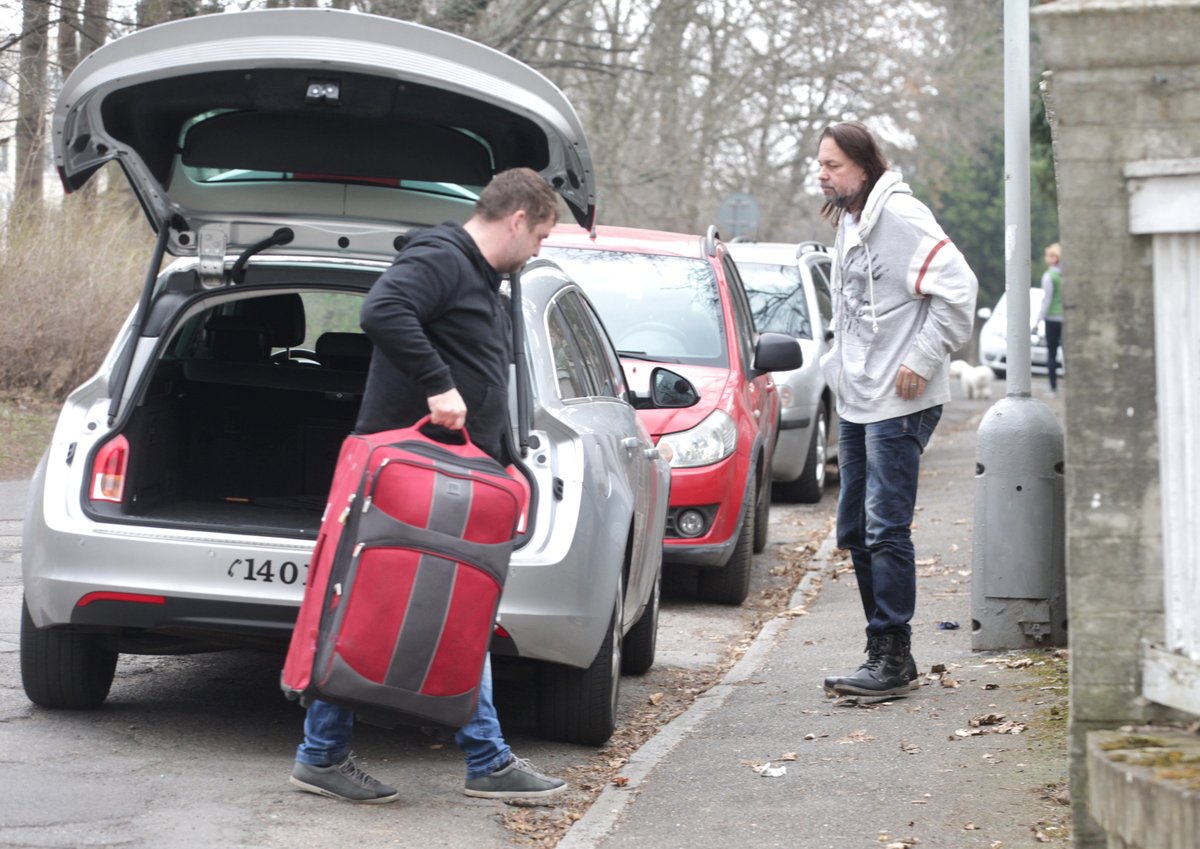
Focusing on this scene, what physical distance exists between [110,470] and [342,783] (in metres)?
1.37

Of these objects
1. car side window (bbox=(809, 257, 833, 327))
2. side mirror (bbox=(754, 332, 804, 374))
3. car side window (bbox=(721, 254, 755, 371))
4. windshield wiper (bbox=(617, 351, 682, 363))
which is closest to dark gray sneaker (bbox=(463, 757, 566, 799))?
side mirror (bbox=(754, 332, 804, 374))

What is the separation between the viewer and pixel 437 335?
4961mm

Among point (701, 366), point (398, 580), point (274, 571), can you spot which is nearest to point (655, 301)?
point (701, 366)

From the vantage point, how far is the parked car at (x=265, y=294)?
5426 mm

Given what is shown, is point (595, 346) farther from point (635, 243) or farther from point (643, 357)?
point (635, 243)

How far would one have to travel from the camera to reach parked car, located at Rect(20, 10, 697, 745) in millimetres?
5426

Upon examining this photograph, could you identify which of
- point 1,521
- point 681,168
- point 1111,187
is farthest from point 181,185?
point 681,168

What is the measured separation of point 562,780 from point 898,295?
225cm

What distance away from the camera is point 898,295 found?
6516 millimetres

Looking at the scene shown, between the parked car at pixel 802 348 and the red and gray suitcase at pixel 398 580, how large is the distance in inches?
317

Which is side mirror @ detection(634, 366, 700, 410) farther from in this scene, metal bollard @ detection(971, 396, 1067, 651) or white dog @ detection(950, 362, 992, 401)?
white dog @ detection(950, 362, 992, 401)

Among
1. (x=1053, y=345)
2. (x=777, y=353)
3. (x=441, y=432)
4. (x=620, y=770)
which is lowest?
(x=620, y=770)

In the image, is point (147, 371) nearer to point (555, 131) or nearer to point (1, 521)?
point (555, 131)

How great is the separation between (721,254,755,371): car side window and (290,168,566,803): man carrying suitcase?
4967 millimetres
